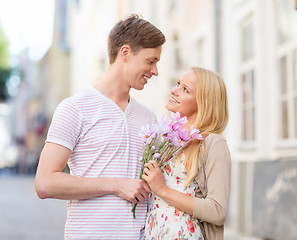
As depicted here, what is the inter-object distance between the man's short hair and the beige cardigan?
0.62 m

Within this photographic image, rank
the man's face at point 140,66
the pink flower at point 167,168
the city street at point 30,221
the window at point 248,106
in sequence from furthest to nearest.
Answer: the city street at point 30,221, the window at point 248,106, the man's face at point 140,66, the pink flower at point 167,168

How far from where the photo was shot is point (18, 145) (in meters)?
60.3

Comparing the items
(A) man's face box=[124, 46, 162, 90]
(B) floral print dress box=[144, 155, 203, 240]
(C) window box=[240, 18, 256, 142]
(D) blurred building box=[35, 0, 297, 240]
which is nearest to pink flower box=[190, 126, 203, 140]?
(B) floral print dress box=[144, 155, 203, 240]

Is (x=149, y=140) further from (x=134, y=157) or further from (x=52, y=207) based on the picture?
(x=52, y=207)

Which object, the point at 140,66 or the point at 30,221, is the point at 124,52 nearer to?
the point at 140,66

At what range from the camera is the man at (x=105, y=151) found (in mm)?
2627

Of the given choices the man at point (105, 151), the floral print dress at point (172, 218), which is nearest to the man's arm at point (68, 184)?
the man at point (105, 151)

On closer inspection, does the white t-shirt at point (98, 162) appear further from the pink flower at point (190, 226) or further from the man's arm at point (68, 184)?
the pink flower at point (190, 226)

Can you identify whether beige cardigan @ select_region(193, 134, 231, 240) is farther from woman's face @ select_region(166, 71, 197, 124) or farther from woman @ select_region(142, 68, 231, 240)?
woman's face @ select_region(166, 71, 197, 124)

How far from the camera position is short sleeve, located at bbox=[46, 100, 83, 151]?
2.64m

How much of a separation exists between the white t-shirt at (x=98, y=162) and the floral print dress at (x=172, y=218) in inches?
3.1

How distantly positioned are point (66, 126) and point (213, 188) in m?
0.80

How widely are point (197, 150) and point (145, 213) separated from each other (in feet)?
1.52

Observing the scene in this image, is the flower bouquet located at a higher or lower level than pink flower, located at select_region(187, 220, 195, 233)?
higher
